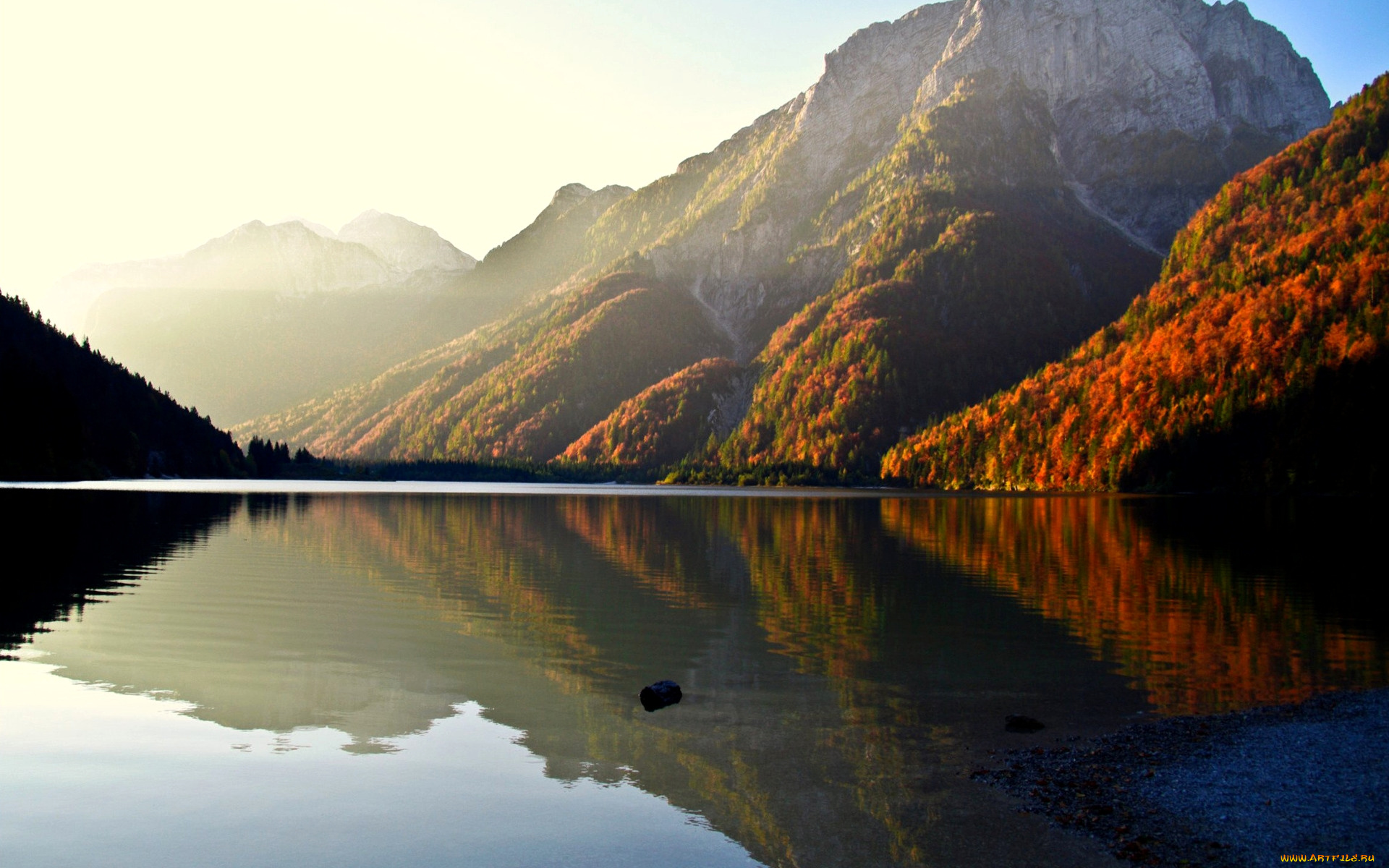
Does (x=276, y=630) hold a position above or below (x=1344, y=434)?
below

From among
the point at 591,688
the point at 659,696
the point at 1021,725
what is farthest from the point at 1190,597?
the point at 591,688

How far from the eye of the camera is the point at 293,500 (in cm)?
15500

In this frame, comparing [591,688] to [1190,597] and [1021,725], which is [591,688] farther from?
[1190,597]

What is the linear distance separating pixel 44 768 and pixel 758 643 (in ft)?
76.9

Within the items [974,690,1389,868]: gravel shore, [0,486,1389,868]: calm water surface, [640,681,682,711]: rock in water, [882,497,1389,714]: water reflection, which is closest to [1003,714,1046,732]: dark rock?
[0,486,1389,868]: calm water surface

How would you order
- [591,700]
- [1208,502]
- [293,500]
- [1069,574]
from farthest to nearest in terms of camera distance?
[1208,502]
[293,500]
[1069,574]
[591,700]

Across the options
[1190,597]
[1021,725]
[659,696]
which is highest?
[659,696]

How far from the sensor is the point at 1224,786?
19.5 metres

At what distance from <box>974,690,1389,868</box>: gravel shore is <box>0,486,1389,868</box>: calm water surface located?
3.98 feet

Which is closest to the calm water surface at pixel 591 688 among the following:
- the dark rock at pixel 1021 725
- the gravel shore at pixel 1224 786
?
the dark rock at pixel 1021 725

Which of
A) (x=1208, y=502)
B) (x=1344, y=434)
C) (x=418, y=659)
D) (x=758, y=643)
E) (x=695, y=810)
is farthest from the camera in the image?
(x=1344, y=434)

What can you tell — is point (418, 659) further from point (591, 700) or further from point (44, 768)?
point (44, 768)

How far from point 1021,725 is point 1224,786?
216 inches

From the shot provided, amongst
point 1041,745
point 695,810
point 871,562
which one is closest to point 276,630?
point 695,810
